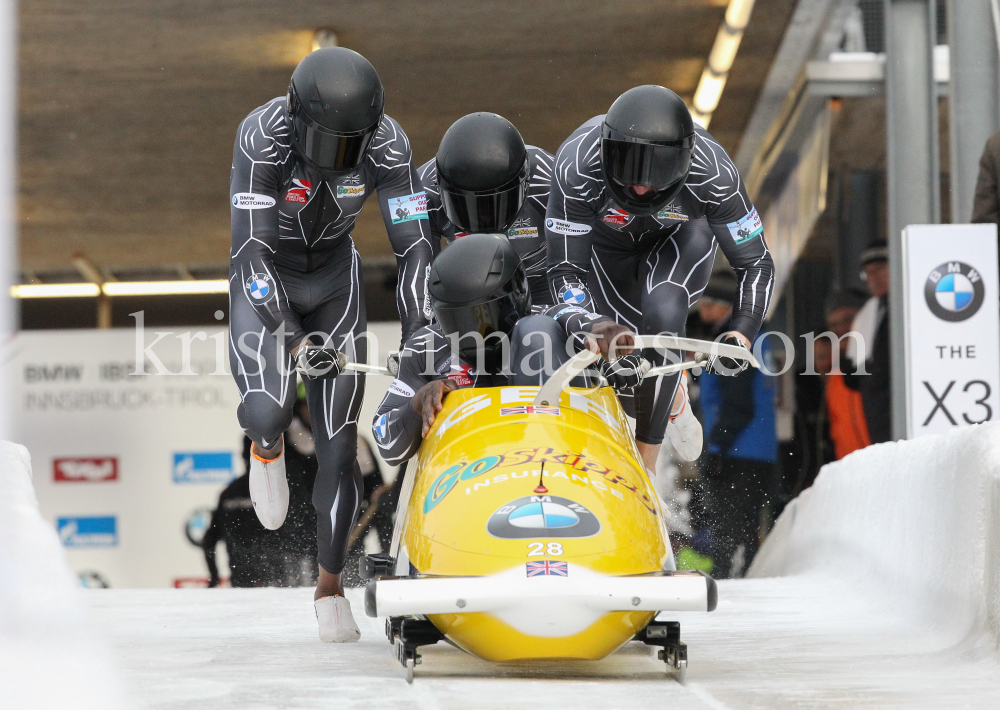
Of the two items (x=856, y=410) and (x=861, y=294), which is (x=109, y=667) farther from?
(x=861, y=294)

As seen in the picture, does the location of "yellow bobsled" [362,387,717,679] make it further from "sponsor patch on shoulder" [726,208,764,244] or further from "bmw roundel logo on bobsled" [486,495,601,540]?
"sponsor patch on shoulder" [726,208,764,244]

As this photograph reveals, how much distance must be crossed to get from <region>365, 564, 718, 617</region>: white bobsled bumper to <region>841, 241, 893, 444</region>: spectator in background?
517 centimetres

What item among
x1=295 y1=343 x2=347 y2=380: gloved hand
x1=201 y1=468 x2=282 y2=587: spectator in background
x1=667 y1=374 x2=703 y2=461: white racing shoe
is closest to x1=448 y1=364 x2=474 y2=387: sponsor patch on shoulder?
x1=295 y1=343 x2=347 y2=380: gloved hand

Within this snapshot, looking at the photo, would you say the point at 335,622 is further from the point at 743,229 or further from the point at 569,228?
the point at 743,229

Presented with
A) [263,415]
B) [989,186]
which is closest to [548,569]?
[263,415]

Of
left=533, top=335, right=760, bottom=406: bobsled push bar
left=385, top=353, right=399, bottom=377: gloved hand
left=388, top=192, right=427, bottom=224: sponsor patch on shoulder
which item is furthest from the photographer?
left=388, top=192, right=427, bottom=224: sponsor patch on shoulder

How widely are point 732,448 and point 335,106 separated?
434cm

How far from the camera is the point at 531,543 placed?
2.41m

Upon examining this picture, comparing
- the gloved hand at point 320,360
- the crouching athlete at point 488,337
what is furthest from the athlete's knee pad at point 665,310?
the gloved hand at point 320,360

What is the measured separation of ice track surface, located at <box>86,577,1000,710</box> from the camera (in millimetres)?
2201

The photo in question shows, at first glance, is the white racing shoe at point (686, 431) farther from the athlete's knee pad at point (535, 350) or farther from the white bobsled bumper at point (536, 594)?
the white bobsled bumper at point (536, 594)

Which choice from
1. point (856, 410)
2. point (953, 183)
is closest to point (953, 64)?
point (953, 183)

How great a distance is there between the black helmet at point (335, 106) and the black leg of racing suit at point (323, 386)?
1.48 ft

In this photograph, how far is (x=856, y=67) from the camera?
793 cm
